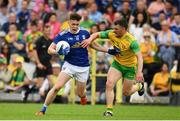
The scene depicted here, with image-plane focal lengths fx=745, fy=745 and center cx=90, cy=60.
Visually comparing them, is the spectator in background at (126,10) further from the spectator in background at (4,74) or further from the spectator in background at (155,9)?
the spectator in background at (4,74)

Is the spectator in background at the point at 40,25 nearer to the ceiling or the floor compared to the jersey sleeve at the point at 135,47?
nearer to the ceiling

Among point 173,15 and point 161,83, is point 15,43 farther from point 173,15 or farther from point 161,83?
point 173,15

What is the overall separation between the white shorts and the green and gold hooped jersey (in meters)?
0.80

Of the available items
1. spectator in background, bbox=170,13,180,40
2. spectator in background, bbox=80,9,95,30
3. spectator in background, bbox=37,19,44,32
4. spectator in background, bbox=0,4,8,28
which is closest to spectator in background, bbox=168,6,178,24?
spectator in background, bbox=170,13,180,40

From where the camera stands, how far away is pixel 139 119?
15.0 meters

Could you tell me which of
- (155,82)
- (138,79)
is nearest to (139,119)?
(138,79)

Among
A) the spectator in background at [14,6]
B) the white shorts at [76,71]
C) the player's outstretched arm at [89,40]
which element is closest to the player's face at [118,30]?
the player's outstretched arm at [89,40]

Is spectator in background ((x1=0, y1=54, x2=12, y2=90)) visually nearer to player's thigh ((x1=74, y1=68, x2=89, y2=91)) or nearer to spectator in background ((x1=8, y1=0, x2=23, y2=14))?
spectator in background ((x1=8, y1=0, x2=23, y2=14))

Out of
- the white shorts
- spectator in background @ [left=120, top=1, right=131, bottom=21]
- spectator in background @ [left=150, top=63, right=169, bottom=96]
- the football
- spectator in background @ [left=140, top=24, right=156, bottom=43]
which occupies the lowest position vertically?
spectator in background @ [left=150, top=63, right=169, bottom=96]

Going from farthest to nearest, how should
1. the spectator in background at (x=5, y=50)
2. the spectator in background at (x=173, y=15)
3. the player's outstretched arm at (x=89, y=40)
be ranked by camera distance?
the spectator in background at (x=173, y=15)
the spectator in background at (x=5, y=50)
the player's outstretched arm at (x=89, y=40)

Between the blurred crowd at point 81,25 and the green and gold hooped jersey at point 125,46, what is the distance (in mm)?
5806

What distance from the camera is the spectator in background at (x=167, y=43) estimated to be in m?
23.3

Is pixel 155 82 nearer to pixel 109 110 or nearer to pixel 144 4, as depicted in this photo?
pixel 144 4

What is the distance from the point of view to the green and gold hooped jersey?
16.2m
